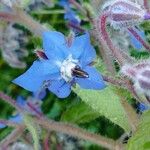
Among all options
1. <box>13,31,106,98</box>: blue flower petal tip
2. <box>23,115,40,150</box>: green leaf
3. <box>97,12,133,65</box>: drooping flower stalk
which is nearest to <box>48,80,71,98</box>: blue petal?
<box>13,31,106,98</box>: blue flower petal tip

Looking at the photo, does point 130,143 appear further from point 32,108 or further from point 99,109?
point 32,108

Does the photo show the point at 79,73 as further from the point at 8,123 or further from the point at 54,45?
the point at 8,123

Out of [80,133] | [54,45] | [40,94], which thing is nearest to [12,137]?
[80,133]

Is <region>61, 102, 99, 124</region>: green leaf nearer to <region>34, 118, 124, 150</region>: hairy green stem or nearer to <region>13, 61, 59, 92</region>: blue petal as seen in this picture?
<region>34, 118, 124, 150</region>: hairy green stem

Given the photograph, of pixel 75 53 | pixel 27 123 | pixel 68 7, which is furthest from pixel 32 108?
pixel 75 53

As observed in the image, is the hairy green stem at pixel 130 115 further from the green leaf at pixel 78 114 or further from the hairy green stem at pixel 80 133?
the green leaf at pixel 78 114

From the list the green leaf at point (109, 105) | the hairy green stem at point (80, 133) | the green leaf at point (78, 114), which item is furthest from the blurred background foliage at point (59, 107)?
the green leaf at point (109, 105)

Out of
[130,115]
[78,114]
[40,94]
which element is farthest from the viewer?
[40,94]
